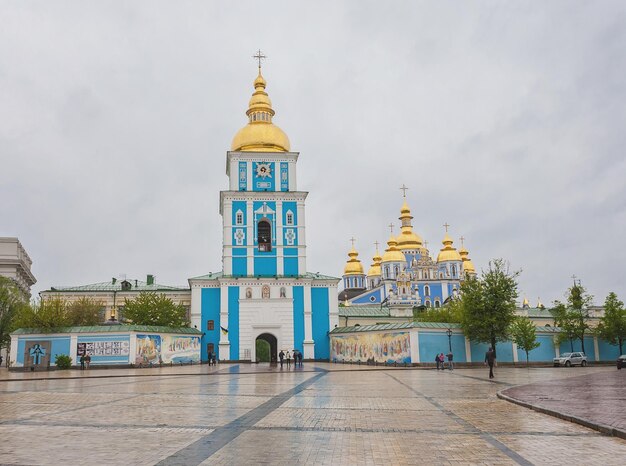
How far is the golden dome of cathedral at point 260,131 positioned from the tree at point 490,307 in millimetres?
22859

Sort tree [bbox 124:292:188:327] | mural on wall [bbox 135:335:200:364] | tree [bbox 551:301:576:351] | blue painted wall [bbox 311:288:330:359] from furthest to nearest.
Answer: blue painted wall [bbox 311:288:330:359], tree [bbox 124:292:188:327], tree [bbox 551:301:576:351], mural on wall [bbox 135:335:200:364]

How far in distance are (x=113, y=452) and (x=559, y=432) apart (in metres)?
7.55

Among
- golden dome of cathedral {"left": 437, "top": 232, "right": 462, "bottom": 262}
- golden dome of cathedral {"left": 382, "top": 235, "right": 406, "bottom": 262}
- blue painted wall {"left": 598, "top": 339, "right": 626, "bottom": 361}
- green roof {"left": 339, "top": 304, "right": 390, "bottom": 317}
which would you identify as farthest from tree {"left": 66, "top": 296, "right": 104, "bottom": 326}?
golden dome of cathedral {"left": 437, "top": 232, "right": 462, "bottom": 262}

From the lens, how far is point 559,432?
1064 cm

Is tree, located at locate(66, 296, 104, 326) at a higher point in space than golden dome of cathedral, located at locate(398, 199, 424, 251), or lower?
lower

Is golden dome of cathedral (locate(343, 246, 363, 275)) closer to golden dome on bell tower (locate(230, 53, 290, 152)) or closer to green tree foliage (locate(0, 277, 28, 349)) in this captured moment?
golden dome on bell tower (locate(230, 53, 290, 152))

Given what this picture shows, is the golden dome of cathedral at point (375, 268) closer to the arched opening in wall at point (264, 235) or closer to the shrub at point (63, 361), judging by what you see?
the arched opening in wall at point (264, 235)

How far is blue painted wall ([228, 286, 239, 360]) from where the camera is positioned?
1992 inches

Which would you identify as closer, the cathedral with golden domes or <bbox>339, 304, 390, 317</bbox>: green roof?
<bbox>339, 304, 390, 317</bbox>: green roof

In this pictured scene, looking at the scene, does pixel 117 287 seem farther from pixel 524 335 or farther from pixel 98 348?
pixel 524 335

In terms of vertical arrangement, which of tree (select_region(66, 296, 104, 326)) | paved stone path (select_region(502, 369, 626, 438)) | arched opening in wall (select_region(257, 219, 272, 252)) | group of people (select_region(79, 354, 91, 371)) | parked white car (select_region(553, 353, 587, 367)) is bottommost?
parked white car (select_region(553, 353, 587, 367))

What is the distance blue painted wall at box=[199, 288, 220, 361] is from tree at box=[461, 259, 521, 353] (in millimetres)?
21035

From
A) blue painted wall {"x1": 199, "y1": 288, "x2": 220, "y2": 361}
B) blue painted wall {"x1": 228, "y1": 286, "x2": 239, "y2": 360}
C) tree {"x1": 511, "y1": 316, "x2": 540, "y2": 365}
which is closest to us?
tree {"x1": 511, "y1": 316, "x2": 540, "y2": 365}

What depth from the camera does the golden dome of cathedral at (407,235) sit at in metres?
105
